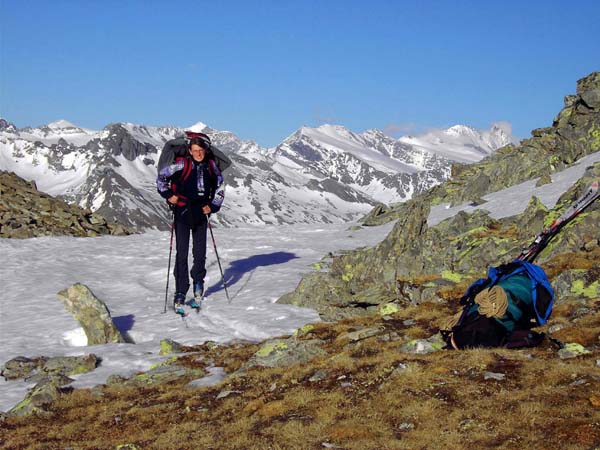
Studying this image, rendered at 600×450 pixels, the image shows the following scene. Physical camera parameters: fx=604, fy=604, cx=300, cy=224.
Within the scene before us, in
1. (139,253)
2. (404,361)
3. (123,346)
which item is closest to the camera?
(404,361)

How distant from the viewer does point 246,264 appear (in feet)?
93.3

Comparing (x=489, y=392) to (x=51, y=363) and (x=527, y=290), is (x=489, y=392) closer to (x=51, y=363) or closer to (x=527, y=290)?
(x=527, y=290)

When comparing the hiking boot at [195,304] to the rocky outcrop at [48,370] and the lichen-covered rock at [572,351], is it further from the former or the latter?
the lichen-covered rock at [572,351]

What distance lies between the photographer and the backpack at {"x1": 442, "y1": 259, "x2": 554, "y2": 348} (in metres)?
12.6

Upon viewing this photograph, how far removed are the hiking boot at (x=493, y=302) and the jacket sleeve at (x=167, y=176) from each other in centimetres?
1183

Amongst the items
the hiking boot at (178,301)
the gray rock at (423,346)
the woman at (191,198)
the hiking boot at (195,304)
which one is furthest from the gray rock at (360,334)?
the hiking boot at (178,301)

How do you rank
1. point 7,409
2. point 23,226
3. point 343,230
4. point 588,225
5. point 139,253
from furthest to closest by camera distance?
point 343,230
point 23,226
point 139,253
point 588,225
point 7,409

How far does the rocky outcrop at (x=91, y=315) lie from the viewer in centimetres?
1817

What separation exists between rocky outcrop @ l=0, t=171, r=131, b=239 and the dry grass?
1065 inches

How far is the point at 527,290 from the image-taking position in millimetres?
13617

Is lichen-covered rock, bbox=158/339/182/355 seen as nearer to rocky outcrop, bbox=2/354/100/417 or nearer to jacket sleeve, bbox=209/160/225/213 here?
rocky outcrop, bbox=2/354/100/417

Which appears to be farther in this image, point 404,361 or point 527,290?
point 527,290

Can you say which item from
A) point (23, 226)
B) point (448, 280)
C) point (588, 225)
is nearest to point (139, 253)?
point (23, 226)

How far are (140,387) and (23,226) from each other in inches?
1085
